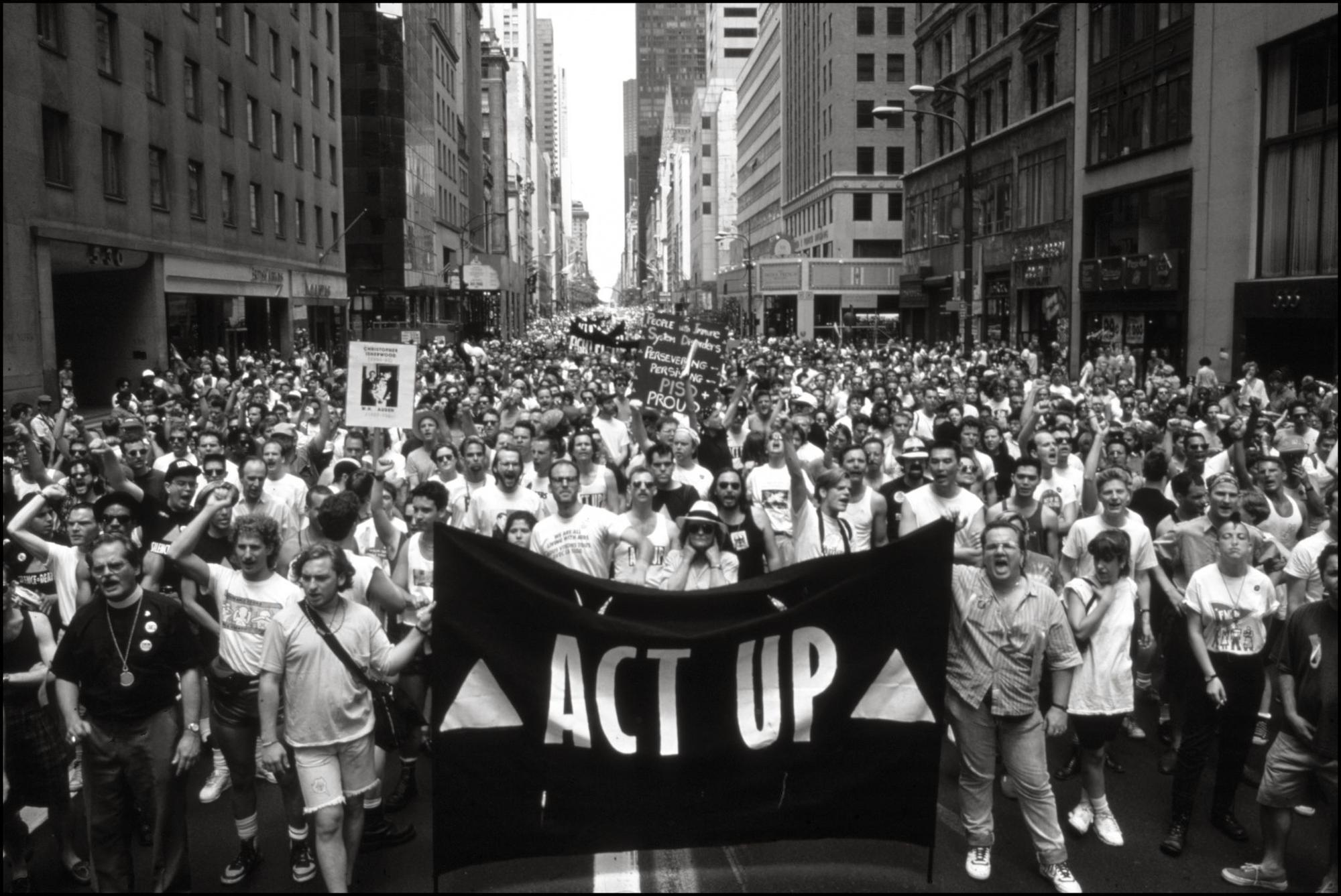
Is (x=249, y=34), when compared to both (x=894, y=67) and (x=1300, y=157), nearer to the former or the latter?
(x=1300, y=157)

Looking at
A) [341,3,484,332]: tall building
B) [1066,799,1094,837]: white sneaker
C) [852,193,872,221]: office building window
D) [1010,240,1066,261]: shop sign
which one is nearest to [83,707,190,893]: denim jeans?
[1066,799,1094,837]: white sneaker

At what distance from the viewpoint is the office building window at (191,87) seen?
106 ft

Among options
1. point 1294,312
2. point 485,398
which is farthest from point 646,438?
point 1294,312

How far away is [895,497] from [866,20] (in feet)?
226

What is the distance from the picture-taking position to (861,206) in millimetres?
73625

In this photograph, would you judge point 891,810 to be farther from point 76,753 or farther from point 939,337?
point 939,337

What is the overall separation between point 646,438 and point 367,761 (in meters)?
6.67

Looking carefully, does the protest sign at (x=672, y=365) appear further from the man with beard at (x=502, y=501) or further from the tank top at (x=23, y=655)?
the tank top at (x=23, y=655)

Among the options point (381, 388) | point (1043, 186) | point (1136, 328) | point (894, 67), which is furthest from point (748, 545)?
point (894, 67)

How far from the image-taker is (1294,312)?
25203 mm

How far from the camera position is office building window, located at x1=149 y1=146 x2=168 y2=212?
30.3m

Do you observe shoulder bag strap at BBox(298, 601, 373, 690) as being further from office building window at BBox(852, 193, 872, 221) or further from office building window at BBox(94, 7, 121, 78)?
office building window at BBox(852, 193, 872, 221)

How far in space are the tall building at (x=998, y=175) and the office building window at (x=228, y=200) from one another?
2113 cm

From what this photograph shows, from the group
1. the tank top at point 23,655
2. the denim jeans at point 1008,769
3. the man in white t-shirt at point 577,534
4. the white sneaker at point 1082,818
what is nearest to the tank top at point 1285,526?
the white sneaker at point 1082,818
